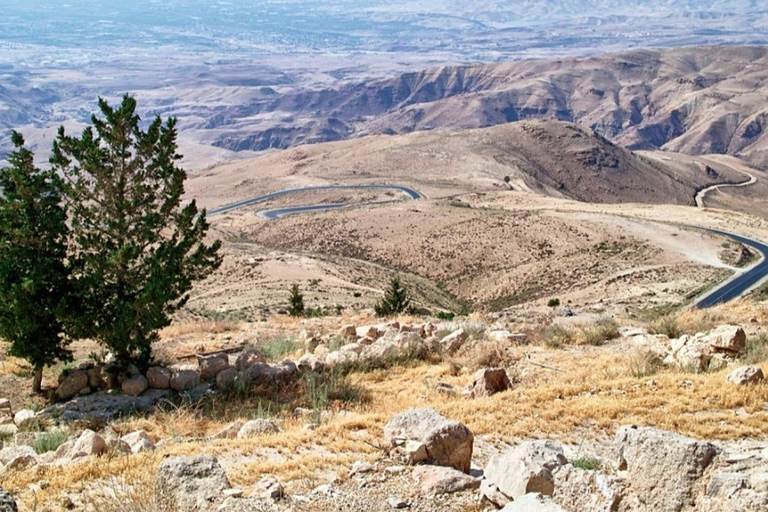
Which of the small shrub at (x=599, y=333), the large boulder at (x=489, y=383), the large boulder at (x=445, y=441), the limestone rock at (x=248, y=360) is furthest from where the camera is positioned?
the small shrub at (x=599, y=333)

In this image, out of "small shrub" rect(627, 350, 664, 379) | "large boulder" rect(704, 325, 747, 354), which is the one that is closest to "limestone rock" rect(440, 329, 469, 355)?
"small shrub" rect(627, 350, 664, 379)

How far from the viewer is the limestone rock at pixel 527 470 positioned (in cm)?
680

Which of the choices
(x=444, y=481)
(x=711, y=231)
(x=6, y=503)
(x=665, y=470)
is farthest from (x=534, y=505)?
(x=711, y=231)

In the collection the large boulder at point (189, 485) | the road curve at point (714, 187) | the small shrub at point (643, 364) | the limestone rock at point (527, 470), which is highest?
the limestone rock at point (527, 470)

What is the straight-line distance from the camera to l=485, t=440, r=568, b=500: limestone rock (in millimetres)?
6801

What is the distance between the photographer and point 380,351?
1523 centimetres

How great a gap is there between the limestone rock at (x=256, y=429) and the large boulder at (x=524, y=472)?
3.73 metres

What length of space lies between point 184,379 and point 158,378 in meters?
0.58

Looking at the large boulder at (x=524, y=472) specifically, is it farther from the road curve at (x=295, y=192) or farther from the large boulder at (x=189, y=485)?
the road curve at (x=295, y=192)

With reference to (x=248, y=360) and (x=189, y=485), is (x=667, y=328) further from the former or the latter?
(x=189, y=485)

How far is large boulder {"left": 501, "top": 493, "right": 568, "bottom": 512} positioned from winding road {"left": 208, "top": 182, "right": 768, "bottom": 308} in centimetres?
2711

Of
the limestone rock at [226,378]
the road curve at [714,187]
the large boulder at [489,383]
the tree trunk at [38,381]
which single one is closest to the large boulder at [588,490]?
the large boulder at [489,383]

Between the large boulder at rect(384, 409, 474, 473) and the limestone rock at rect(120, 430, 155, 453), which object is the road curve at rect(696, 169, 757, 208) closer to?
the large boulder at rect(384, 409, 474, 473)

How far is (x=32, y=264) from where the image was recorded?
47.2 feet
